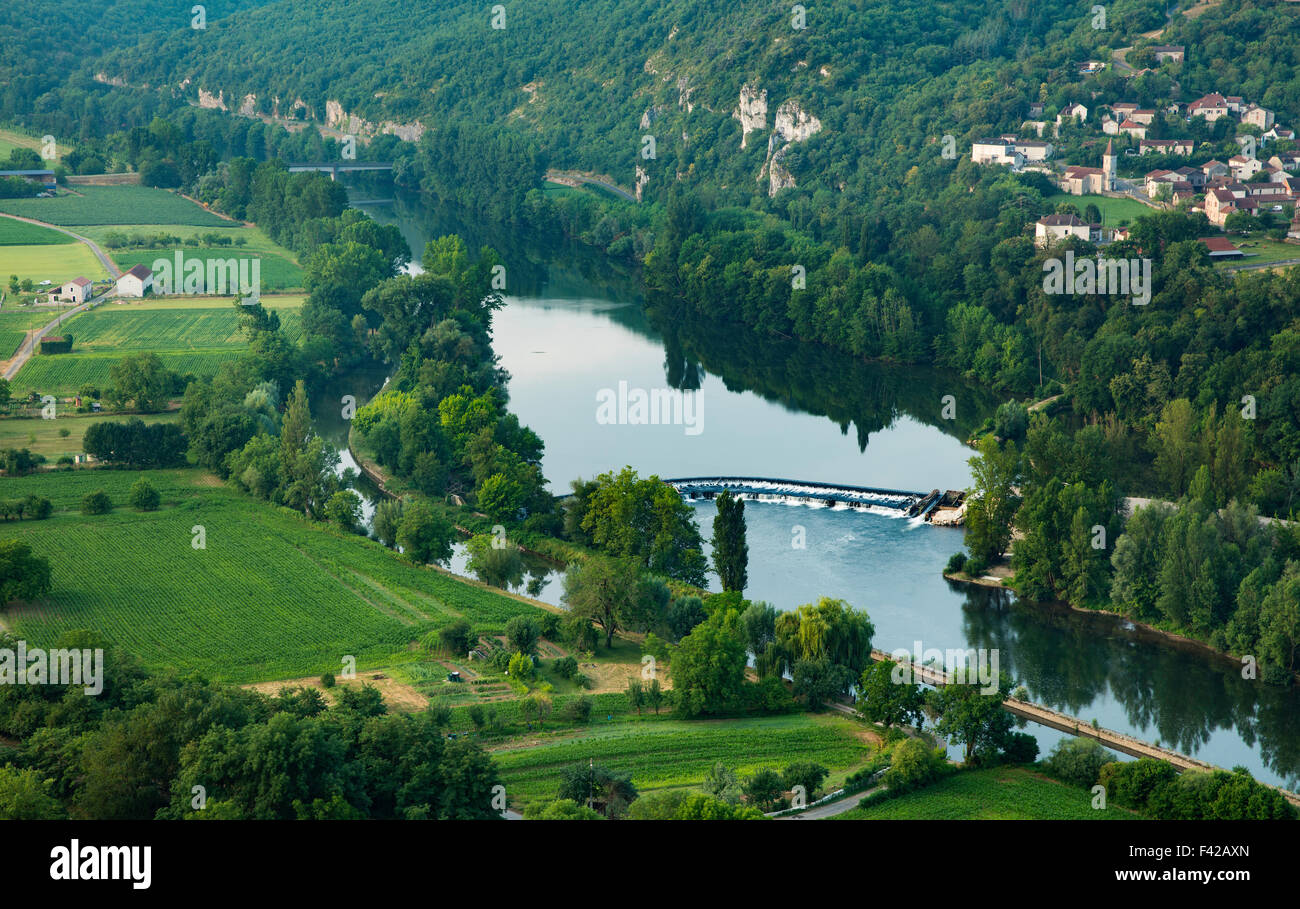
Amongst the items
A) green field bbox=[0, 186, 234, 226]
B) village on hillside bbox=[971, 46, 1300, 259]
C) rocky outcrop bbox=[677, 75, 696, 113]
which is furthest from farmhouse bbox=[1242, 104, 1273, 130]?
green field bbox=[0, 186, 234, 226]

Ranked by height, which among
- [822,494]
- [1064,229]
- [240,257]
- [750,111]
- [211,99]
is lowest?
[822,494]

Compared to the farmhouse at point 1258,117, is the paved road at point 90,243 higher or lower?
lower

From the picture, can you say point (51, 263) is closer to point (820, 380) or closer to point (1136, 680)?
point (820, 380)

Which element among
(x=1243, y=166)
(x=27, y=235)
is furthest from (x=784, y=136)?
(x=27, y=235)

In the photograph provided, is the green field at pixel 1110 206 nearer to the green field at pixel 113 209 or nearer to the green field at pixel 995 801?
the green field at pixel 995 801

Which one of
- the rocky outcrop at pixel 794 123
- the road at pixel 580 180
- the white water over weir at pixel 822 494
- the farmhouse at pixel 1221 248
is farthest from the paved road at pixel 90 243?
the farmhouse at pixel 1221 248
